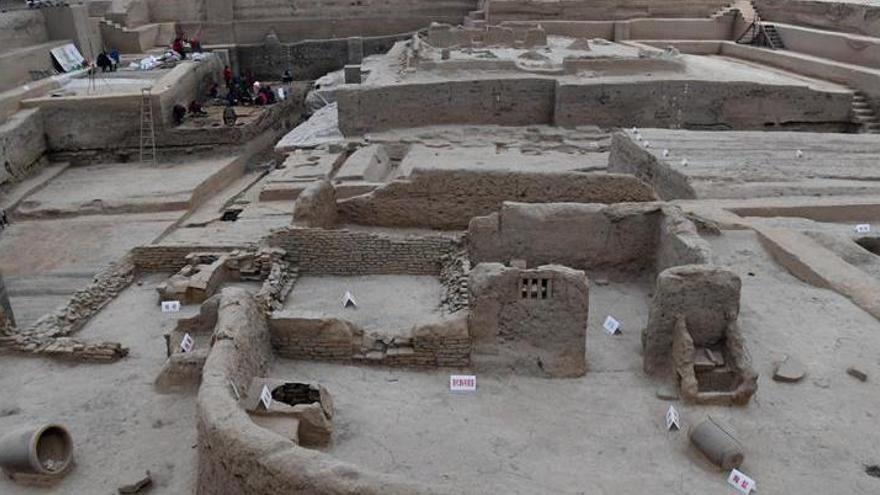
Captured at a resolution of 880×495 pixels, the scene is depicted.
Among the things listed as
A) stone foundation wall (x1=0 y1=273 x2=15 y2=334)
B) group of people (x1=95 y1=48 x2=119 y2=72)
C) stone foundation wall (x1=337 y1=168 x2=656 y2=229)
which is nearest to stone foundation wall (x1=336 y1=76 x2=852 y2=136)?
stone foundation wall (x1=337 y1=168 x2=656 y2=229)

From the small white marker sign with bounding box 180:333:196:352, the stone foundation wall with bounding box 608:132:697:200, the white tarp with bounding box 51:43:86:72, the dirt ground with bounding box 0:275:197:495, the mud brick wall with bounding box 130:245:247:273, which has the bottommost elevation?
the dirt ground with bounding box 0:275:197:495

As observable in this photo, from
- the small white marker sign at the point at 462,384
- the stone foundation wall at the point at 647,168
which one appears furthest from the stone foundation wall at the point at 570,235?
the stone foundation wall at the point at 647,168

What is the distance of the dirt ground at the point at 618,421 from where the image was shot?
211 inches

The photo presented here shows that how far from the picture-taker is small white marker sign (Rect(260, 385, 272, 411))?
543 cm

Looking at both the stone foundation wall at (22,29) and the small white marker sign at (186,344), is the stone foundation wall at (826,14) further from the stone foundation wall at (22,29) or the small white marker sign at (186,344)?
the stone foundation wall at (22,29)

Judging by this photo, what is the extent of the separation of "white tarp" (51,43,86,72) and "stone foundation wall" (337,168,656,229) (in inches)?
512

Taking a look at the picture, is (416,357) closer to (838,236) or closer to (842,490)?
(842,490)

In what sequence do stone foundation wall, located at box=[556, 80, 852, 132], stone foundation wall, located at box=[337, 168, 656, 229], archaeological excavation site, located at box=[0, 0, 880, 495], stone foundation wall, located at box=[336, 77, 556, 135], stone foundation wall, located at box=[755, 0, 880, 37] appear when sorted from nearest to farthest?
Result: archaeological excavation site, located at box=[0, 0, 880, 495], stone foundation wall, located at box=[337, 168, 656, 229], stone foundation wall, located at box=[556, 80, 852, 132], stone foundation wall, located at box=[336, 77, 556, 135], stone foundation wall, located at box=[755, 0, 880, 37]

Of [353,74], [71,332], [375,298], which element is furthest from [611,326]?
[353,74]

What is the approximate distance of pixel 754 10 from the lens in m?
21.4

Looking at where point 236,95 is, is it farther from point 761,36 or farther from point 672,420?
point 672,420

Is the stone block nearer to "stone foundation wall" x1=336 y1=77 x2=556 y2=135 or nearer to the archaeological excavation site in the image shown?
the archaeological excavation site

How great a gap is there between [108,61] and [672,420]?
1870 centimetres

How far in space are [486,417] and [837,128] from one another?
497 inches
